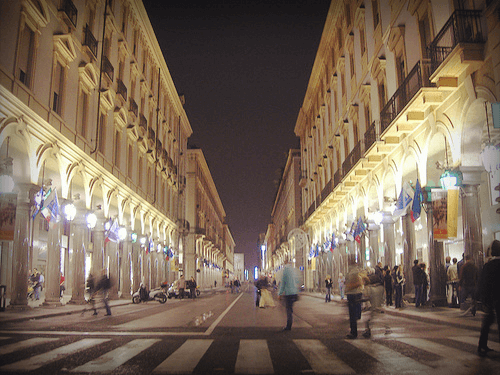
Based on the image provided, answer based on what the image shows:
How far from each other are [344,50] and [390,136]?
1301cm

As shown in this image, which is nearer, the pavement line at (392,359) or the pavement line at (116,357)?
the pavement line at (392,359)

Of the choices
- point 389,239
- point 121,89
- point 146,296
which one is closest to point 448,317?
point 389,239

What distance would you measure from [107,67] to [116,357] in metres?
21.7

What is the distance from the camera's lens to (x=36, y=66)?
1761cm

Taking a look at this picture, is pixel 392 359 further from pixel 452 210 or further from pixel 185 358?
pixel 452 210

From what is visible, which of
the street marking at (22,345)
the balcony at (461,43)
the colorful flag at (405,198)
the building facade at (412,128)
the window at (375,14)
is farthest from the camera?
the window at (375,14)

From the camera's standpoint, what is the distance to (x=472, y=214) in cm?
1455

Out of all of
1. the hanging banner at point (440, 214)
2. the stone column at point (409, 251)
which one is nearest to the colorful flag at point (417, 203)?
the hanging banner at point (440, 214)

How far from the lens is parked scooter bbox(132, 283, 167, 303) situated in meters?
26.6

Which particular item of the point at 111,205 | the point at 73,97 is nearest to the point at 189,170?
the point at 111,205

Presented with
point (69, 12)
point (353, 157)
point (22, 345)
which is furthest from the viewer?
point (353, 157)

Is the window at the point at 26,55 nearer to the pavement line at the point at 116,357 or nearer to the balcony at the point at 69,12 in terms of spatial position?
the balcony at the point at 69,12

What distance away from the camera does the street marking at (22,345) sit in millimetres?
7787

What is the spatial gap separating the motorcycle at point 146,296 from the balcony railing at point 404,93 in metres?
15.5
